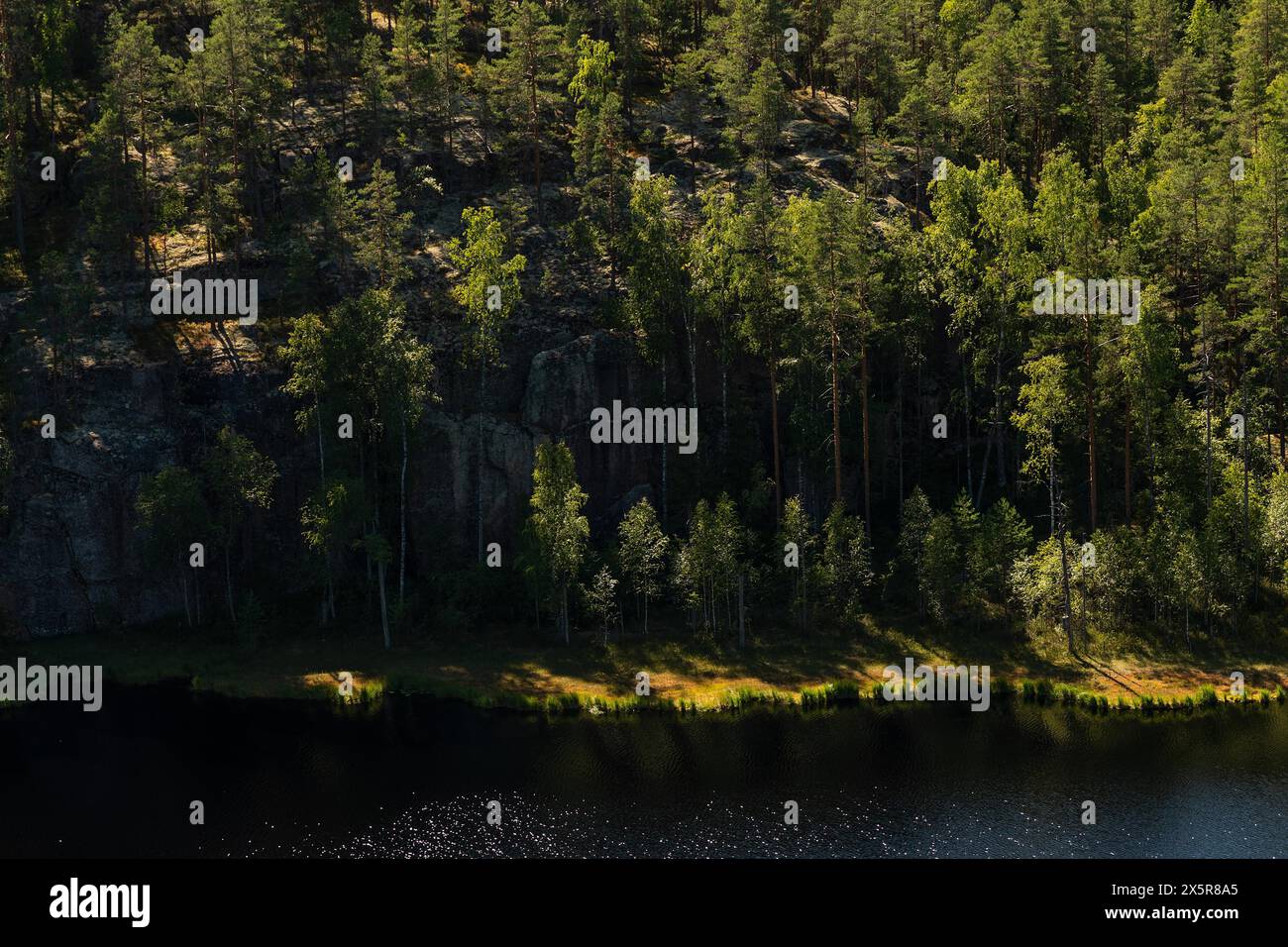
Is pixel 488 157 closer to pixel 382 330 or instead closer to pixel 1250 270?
pixel 382 330

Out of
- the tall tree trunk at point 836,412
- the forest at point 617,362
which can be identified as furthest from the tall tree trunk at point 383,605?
the tall tree trunk at point 836,412

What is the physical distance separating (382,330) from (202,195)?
61.4ft

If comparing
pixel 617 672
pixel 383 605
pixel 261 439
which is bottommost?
pixel 617 672

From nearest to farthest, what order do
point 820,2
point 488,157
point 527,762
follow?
point 527,762
point 488,157
point 820,2

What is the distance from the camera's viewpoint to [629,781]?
4753 centimetres

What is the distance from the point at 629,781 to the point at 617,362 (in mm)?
28646

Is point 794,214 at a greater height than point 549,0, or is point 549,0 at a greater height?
point 549,0

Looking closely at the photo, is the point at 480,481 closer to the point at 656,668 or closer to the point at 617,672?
the point at 617,672

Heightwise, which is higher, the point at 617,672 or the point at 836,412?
the point at 836,412

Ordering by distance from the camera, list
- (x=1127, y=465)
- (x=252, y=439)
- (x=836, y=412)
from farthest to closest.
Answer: (x=252, y=439) < (x=836, y=412) < (x=1127, y=465)

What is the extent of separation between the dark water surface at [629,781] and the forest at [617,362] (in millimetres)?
8271

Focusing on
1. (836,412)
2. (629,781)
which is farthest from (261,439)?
(836,412)

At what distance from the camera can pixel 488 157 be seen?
279ft

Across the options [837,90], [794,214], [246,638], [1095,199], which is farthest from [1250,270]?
[246,638]
